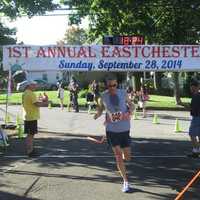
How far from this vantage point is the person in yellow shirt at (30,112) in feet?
44.5

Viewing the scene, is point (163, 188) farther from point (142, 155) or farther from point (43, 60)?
point (43, 60)

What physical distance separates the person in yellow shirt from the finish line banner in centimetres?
530

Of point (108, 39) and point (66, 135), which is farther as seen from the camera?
point (108, 39)

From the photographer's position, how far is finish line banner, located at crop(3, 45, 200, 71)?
1888cm

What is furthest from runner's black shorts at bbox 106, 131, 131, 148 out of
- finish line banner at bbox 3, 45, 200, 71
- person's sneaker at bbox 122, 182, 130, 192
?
finish line banner at bbox 3, 45, 200, 71

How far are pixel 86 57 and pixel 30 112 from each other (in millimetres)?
5616

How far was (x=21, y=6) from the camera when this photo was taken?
19.8 m

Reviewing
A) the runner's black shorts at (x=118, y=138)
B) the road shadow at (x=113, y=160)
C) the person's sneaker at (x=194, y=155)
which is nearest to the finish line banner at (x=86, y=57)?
the road shadow at (x=113, y=160)

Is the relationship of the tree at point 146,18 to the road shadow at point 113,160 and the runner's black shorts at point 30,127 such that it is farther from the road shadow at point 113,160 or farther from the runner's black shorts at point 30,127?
the runner's black shorts at point 30,127

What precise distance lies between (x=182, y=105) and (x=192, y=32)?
443 centimetres

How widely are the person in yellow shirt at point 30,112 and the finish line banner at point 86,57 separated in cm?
530

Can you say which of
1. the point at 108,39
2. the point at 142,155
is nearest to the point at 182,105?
the point at 108,39

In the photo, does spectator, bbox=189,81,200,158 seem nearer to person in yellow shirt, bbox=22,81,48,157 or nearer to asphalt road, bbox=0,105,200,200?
asphalt road, bbox=0,105,200,200

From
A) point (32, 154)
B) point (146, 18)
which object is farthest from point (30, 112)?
point (146, 18)
